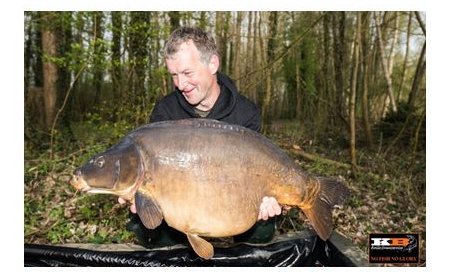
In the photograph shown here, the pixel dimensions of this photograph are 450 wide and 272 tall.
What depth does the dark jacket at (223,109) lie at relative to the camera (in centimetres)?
215

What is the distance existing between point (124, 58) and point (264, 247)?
3.33 meters

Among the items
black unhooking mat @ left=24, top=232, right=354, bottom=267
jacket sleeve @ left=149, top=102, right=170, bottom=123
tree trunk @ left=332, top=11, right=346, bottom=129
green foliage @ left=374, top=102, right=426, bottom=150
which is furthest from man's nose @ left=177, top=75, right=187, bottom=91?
tree trunk @ left=332, top=11, right=346, bottom=129

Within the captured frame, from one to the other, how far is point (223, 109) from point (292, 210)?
1393 mm

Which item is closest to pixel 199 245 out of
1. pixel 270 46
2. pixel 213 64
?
pixel 213 64

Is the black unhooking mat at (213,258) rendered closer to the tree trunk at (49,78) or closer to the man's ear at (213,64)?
the man's ear at (213,64)

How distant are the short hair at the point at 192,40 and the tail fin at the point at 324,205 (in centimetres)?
74

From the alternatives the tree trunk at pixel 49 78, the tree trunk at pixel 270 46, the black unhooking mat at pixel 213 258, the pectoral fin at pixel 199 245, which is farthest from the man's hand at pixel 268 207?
the tree trunk at pixel 49 78

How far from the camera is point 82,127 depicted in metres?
5.21

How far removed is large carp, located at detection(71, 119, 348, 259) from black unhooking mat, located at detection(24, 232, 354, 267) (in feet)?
1.93

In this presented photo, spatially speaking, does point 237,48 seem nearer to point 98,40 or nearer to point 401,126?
point 401,126

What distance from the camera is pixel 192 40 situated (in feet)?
6.19

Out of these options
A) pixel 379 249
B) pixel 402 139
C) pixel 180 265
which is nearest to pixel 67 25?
pixel 180 265

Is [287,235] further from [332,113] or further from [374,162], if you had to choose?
[332,113]

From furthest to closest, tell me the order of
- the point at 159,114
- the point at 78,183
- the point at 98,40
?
the point at 98,40
the point at 159,114
the point at 78,183
